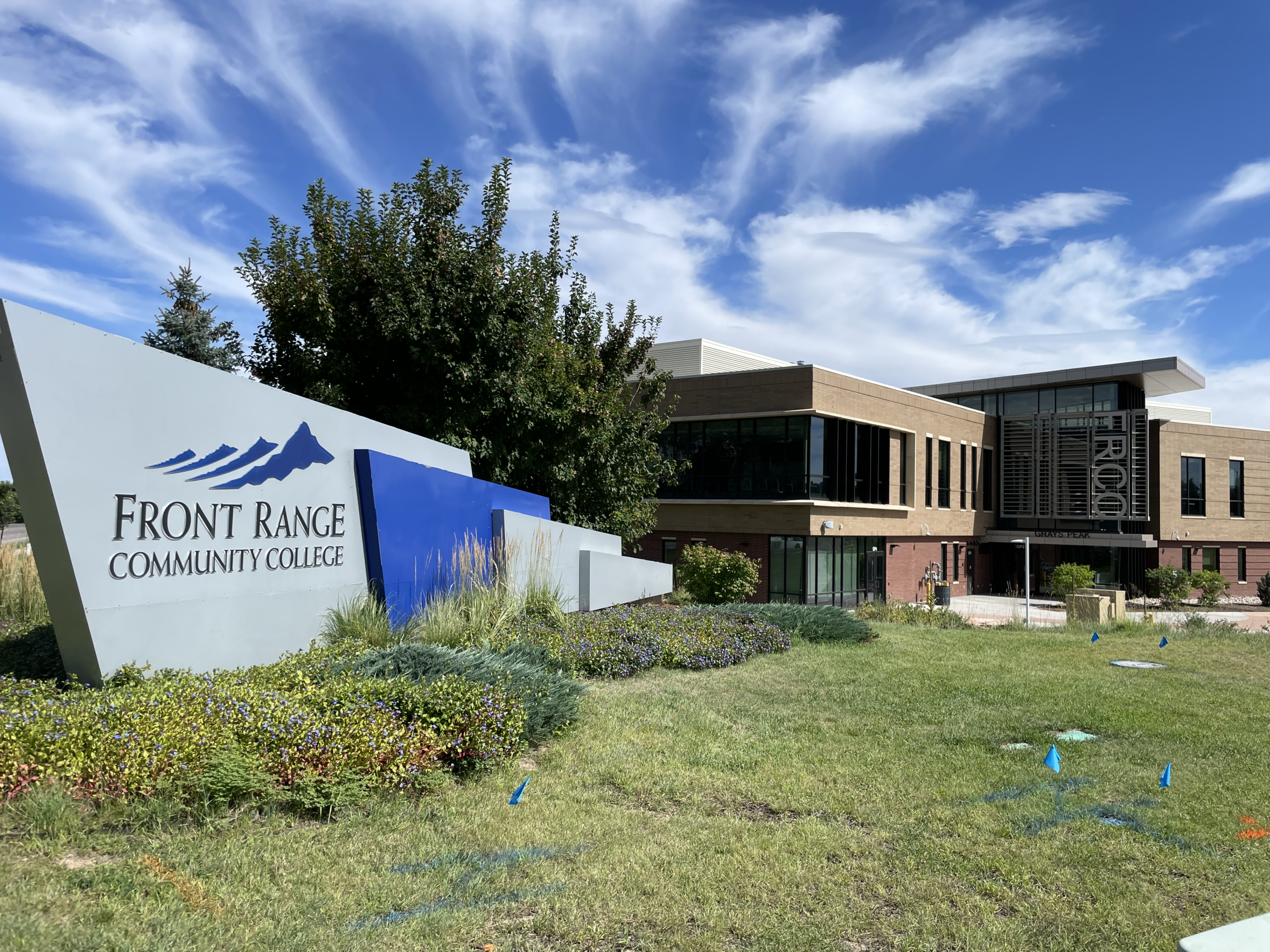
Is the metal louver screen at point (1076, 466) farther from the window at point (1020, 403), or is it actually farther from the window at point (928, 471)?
the window at point (928, 471)

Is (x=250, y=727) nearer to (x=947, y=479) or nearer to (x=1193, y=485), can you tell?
(x=947, y=479)

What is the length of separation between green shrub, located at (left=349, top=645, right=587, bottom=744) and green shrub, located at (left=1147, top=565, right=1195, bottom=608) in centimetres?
3375

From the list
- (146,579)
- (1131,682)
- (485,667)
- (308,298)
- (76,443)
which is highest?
(308,298)

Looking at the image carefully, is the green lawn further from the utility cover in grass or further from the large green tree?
the large green tree

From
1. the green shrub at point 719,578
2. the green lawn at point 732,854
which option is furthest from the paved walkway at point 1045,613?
the green lawn at point 732,854

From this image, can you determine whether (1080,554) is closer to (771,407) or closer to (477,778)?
(771,407)

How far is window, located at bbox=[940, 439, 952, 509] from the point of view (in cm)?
3441

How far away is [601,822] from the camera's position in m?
5.58

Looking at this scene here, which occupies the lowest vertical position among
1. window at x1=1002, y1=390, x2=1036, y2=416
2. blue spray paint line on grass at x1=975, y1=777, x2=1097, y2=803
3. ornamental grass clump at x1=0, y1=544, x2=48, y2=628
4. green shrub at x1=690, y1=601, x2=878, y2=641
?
blue spray paint line on grass at x1=975, y1=777, x2=1097, y2=803

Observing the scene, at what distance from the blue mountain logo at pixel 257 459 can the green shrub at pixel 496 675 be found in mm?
2120

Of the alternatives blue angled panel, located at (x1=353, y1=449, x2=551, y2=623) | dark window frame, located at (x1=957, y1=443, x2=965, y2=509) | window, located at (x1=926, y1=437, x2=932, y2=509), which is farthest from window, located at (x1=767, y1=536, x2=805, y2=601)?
blue angled panel, located at (x1=353, y1=449, x2=551, y2=623)

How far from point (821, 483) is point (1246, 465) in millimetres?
25626

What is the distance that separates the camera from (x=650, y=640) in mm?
11758

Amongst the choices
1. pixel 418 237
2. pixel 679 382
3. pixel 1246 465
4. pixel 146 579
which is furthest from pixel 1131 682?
pixel 1246 465
